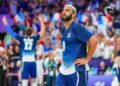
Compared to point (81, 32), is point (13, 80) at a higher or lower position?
lower

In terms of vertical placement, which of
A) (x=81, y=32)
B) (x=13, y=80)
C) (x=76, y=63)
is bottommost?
(x=13, y=80)

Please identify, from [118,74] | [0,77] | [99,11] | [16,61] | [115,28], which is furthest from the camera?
[99,11]

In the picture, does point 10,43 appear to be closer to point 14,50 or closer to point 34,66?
point 14,50

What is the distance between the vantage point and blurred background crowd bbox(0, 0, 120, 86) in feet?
59.2

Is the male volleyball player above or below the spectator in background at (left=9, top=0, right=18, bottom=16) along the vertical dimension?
above

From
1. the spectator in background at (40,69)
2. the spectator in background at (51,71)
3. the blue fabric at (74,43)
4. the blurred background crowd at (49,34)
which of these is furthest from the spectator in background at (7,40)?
the blue fabric at (74,43)

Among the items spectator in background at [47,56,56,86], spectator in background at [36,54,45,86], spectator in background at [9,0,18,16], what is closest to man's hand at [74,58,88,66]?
spectator in background at [47,56,56,86]

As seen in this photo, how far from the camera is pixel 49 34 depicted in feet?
73.8

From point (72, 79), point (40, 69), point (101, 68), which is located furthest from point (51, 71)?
point (72, 79)

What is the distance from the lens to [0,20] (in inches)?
885

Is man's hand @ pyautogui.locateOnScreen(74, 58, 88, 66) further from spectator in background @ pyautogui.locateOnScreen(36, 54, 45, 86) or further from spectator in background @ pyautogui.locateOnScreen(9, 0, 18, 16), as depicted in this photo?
spectator in background @ pyautogui.locateOnScreen(9, 0, 18, 16)

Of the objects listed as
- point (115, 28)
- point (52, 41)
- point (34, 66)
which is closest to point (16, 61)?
point (34, 66)

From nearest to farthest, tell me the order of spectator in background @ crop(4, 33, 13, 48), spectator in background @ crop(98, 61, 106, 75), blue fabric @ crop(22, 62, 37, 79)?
blue fabric @ crop(22, 62, 37, 79)
spectator in background @ crop(98, 61, 106, 75)
spectator in background @ crop(4, 33, 13, 48)

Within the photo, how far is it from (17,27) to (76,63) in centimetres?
1180
